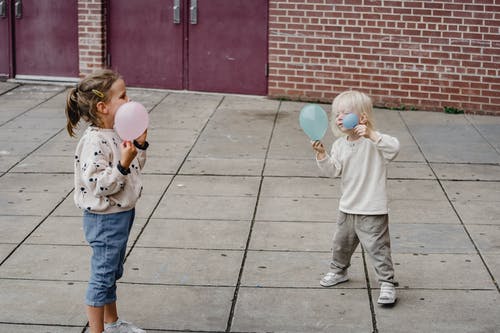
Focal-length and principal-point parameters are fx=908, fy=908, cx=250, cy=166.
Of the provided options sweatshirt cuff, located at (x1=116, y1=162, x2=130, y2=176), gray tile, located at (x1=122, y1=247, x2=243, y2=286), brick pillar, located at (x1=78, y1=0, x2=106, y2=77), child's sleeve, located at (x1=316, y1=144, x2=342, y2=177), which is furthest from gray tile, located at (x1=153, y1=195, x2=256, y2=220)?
brick pillar, located at (x1=78, y1=0, x2=106, y2=77)

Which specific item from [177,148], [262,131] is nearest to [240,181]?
[177,148]

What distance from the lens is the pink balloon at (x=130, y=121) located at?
4406 millimetres

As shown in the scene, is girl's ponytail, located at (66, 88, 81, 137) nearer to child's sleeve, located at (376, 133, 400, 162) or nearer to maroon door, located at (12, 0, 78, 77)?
child's sleeve, located at (376, 133, 400, 162)

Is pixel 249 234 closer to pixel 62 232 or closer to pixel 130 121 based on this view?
pixel 62 232

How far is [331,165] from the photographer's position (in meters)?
5.41

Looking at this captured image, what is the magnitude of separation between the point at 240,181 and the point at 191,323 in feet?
10.7

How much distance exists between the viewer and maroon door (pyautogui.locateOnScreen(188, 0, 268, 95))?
40.4 feet

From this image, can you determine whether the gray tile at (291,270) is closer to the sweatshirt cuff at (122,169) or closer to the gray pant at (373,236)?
the gray pant at (373,236)

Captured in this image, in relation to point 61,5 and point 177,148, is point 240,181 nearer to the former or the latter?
point 177,148

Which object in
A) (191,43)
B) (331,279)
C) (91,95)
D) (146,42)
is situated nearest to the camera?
(91,95)

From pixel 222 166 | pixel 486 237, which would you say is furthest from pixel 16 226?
pixel 486 237

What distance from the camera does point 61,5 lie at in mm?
13023

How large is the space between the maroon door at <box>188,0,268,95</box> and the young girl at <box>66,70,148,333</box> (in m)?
7.77

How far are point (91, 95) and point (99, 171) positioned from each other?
0.40 meters
